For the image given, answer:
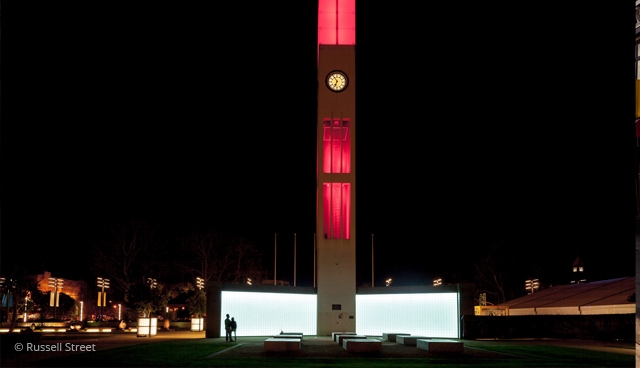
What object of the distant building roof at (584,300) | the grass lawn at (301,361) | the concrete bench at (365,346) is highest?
the distant building roof at (584,300)

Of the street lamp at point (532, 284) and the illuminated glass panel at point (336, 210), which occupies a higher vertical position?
the illuminated glass panel at point (336, 210)

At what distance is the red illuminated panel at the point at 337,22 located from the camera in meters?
37.3

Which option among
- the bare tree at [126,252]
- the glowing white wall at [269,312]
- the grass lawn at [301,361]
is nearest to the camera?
the grass lawn at [301,361]

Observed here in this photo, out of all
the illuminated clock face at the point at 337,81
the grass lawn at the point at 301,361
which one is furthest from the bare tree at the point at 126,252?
the grass lawn at the point at 301,361

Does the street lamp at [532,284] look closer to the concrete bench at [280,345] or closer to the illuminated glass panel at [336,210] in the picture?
the illuminated glass panel at [336,210]

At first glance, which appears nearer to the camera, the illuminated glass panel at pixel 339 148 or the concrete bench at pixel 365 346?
the concrete bench at pixel 365 346

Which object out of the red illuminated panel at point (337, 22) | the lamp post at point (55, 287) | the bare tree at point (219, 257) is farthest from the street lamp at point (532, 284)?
the lamp post at point (55, 287)

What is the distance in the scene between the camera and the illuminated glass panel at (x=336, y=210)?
118 ft

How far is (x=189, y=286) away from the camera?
55.2 meters

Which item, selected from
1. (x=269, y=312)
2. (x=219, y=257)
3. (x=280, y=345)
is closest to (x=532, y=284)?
(x=219, y=257)

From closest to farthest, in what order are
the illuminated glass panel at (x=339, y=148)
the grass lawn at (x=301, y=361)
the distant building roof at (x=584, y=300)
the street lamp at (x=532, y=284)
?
the grass lawn at (x=301, y=361) < the illuminated glass panel at (x=339, y=148) < the distant building roof at (x=584, y=300) < the street lamp at (x=532, y=284)

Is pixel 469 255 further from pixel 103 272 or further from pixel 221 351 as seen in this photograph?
pixel 221 351

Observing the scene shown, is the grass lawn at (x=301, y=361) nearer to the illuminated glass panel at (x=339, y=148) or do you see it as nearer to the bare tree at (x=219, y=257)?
the illuminated glass panel at (x=339, y=148)

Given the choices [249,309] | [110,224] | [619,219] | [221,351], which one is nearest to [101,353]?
[221,351]
